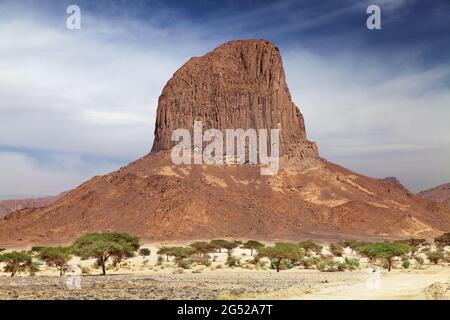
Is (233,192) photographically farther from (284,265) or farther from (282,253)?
→ (282,253)

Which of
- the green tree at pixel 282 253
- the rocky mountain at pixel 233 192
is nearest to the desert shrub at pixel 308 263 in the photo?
the green tree at pixel 282 253

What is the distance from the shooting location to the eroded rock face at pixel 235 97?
5866 inches

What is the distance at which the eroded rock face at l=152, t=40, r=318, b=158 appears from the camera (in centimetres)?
14900

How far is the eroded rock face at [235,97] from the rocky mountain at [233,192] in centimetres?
29

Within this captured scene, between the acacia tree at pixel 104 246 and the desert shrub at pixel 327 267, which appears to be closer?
the acacia tree at pixel 104 246

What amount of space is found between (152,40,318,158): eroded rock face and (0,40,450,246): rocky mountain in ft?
0.95

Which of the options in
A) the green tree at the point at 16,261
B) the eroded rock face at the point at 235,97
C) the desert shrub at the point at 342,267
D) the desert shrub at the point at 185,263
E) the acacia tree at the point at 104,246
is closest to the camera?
the acacia tree at the point at 104,246

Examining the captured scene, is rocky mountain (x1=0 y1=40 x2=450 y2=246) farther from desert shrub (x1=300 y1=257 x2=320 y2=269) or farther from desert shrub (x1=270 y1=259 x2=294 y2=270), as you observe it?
desert shrub (x1=270 y1=259 x2=294 y2=270)

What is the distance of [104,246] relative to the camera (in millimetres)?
46469

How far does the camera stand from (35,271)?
49469mm

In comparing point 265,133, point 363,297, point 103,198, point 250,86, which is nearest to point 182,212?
point 103,198

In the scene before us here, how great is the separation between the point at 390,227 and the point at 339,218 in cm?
1066

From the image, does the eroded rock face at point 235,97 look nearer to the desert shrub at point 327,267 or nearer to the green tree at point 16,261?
the desert shrub at point 327,267

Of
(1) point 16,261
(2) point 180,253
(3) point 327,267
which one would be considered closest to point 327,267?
(3) point 327,267
